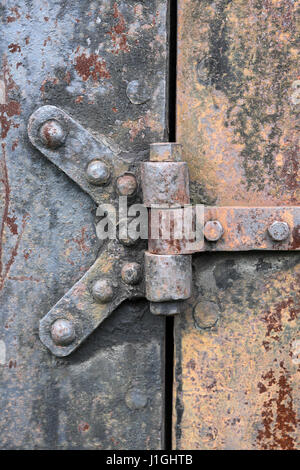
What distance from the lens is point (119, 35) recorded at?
2.39 ft

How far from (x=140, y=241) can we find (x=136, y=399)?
26cm

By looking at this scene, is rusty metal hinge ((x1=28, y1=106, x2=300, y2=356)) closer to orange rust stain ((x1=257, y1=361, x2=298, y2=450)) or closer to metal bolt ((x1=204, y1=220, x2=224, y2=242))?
metal bolt ((x1=204, y1=220, x2=224, y2=242))

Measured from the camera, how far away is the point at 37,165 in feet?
2.48

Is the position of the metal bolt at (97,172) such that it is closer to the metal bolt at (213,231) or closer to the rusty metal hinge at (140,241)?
the rusty metal hinge at (140,241)

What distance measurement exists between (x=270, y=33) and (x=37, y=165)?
1.36 ft

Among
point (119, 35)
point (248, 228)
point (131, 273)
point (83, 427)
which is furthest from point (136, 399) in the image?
point (119, 35)

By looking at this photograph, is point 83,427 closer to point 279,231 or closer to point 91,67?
point 279,231

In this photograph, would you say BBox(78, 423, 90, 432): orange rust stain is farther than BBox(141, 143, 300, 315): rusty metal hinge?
Yes

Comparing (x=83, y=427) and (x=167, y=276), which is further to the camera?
(x=83, y=427)

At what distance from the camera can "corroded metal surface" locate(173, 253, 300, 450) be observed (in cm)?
76

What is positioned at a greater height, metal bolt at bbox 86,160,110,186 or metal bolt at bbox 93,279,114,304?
metal bolt at bbox 86,160,110,186

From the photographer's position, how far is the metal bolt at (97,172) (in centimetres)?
73

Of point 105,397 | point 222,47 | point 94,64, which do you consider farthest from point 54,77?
point 105,397

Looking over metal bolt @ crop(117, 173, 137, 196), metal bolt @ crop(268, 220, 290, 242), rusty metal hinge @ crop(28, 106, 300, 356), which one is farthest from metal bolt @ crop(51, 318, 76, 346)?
metal bolt @ crop(268, 220, 290, 242)
